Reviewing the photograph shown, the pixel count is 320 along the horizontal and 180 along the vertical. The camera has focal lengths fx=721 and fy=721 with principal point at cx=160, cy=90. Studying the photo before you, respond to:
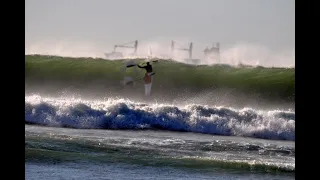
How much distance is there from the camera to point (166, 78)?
84.6ft

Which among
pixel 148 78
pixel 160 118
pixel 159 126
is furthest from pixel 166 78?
pixel 159 126

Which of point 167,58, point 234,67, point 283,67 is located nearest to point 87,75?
point 167,58

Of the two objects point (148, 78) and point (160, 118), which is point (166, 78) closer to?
point (148, 78)

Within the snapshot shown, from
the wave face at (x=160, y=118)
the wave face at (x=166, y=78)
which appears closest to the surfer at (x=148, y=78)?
the wave face at (x=166, y=78)

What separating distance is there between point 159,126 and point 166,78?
30.7 feet

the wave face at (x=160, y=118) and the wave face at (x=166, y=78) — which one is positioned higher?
the wave face at (x=166, y=78)

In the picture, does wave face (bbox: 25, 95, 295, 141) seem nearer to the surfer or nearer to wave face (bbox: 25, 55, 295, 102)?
wave face (bbox: 25, 55, 295, 102)

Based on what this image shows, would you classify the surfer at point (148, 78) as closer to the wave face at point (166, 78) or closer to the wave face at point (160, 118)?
the wave face at point (166, 78)

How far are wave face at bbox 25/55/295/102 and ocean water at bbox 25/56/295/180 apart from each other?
40mm

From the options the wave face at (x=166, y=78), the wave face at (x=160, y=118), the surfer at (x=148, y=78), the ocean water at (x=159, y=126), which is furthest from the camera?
the wave face at (x=166, y=78)

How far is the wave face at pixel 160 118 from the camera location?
16266 mm

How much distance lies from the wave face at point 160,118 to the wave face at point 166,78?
5581mm

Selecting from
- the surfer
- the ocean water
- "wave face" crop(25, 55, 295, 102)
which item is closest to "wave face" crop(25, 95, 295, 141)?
the ocean water

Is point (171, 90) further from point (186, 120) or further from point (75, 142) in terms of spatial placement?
point (75, 142)
